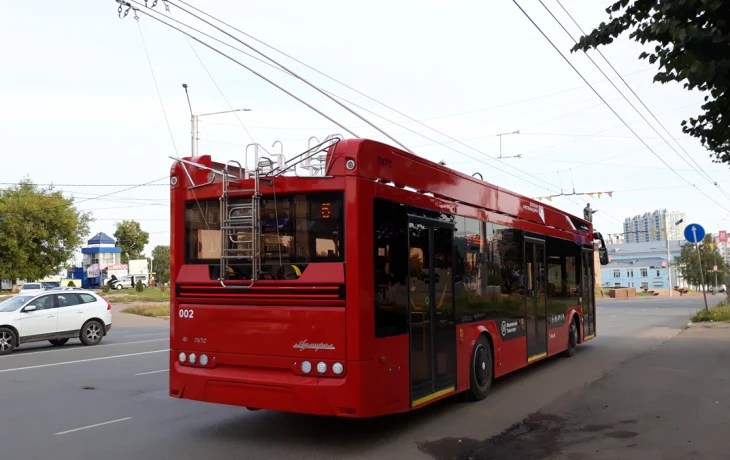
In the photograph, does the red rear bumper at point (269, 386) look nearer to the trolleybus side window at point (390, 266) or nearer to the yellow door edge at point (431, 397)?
the trolleybus side window at point (390, 266)

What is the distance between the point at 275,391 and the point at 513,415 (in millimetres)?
3401

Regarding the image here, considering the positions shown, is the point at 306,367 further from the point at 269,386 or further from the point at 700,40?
the point at 700,40

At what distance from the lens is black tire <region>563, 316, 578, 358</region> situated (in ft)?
45.4

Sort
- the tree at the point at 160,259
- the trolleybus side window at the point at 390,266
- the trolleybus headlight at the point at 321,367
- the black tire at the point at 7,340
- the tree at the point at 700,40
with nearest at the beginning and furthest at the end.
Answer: the tree at the point at 700,40 < the trolleybus headlight at the point at 321,367 < the trolleybus side window at the point at 390,266 < the black tire at the point at 7,340 < the tree at the point at 160,259

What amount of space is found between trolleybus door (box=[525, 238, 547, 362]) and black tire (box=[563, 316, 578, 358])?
2.17 m

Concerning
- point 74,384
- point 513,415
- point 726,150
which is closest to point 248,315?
point 513,415

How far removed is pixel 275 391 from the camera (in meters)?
6.49

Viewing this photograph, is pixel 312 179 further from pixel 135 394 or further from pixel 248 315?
pixel 135 394

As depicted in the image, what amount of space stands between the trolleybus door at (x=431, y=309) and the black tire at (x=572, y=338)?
672 centimetres

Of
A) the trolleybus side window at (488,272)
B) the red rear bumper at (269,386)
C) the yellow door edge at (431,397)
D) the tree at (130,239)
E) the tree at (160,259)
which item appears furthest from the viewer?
the tree at (160,259)

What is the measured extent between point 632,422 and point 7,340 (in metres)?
14.9

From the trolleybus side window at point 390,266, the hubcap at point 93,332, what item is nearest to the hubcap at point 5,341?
Result: the hubcap at point 93,332

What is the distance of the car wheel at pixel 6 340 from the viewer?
51.9 ft

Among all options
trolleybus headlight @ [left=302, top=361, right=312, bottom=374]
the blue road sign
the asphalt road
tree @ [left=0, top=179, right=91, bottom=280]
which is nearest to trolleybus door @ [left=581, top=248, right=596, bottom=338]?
the asphalt road
